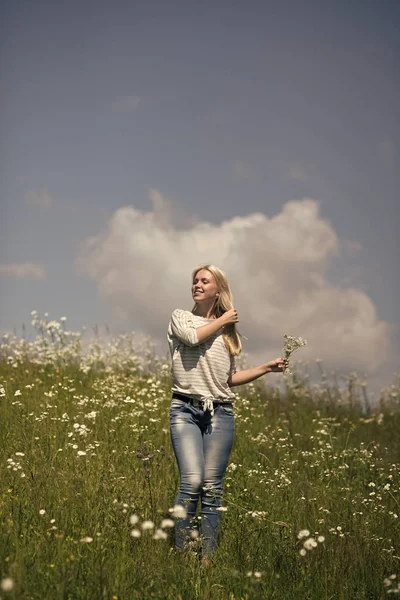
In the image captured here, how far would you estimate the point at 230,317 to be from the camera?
516 cm

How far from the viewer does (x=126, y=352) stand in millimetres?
12906

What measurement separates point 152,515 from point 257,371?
4.91 feet

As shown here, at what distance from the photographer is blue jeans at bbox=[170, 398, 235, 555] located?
Result: 4805mm

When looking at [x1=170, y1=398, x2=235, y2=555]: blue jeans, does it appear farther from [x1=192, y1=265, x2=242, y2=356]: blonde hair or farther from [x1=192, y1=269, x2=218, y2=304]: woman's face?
[x1=192, y1=269, x2=218, y2=304]: woman's face

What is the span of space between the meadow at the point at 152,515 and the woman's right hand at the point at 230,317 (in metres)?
1.27

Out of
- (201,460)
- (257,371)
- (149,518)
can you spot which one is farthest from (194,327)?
(149,518)

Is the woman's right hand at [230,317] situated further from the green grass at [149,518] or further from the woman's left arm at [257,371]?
the green grass at [149,518]

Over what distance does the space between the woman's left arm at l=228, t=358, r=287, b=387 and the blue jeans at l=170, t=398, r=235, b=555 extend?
0.40m

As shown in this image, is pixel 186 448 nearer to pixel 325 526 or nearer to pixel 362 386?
pixel 325 526

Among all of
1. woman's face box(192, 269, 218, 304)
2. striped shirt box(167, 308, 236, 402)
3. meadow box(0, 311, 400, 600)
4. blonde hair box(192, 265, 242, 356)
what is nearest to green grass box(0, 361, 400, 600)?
meadow box(0, 311, 400, 600)

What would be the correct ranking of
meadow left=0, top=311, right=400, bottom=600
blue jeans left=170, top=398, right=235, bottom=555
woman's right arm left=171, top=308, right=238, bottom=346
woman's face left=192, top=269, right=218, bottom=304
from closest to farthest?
meadow left=0, top=311, right=400, bottom=600 < blue jeans left=170, top=398, right=235, bottom=555 < woman's right arm left=171, top=308, right=238, bottom=346 < woman's face left=192, top=269, right=218, bottom=304

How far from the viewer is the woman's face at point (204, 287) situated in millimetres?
5457

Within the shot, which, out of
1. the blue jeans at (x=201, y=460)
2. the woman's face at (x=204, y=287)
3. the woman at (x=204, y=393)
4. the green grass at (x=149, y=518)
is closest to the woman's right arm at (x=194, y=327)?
the woman at (x=204, y=393)

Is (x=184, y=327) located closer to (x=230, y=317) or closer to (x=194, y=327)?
(x=194, y=327)
